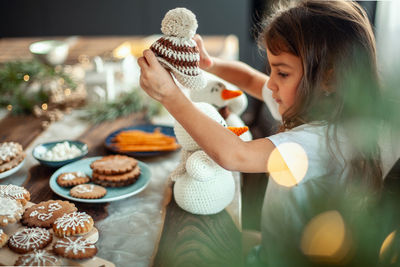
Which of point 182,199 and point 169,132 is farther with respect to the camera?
point 169,132

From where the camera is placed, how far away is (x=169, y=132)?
56.0 inches

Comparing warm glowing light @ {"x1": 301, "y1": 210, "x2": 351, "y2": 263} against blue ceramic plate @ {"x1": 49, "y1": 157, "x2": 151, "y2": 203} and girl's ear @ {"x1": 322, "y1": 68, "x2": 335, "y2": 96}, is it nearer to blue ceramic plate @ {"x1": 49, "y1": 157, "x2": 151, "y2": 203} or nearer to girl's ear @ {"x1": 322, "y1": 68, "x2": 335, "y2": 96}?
girl's ear @ {"x1": 322, "y1": 68, "x2": 335, "y2": 96}

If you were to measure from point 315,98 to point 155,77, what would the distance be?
1.31ft

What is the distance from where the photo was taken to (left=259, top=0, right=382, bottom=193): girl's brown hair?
2.95ft

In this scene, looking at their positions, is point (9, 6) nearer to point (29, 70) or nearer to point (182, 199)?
point (29, 70)

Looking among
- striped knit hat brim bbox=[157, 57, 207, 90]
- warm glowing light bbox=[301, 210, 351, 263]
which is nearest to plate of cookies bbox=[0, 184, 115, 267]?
striped knit hat brim bbox=[157, 57, 207, 90]

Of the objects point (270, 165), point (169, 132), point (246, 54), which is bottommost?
point (246, 54)

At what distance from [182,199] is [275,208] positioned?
341 mm

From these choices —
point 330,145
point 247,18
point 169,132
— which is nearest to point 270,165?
point 330,145

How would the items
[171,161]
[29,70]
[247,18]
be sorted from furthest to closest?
[247,18] → [29,70] → [171,161]

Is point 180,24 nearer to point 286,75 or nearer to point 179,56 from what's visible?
point 179,56

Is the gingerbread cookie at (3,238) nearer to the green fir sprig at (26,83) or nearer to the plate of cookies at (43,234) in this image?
the plate of cookies at (43,234)

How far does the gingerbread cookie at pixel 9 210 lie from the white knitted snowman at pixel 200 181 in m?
0.36

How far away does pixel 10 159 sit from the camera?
3.51 feet
